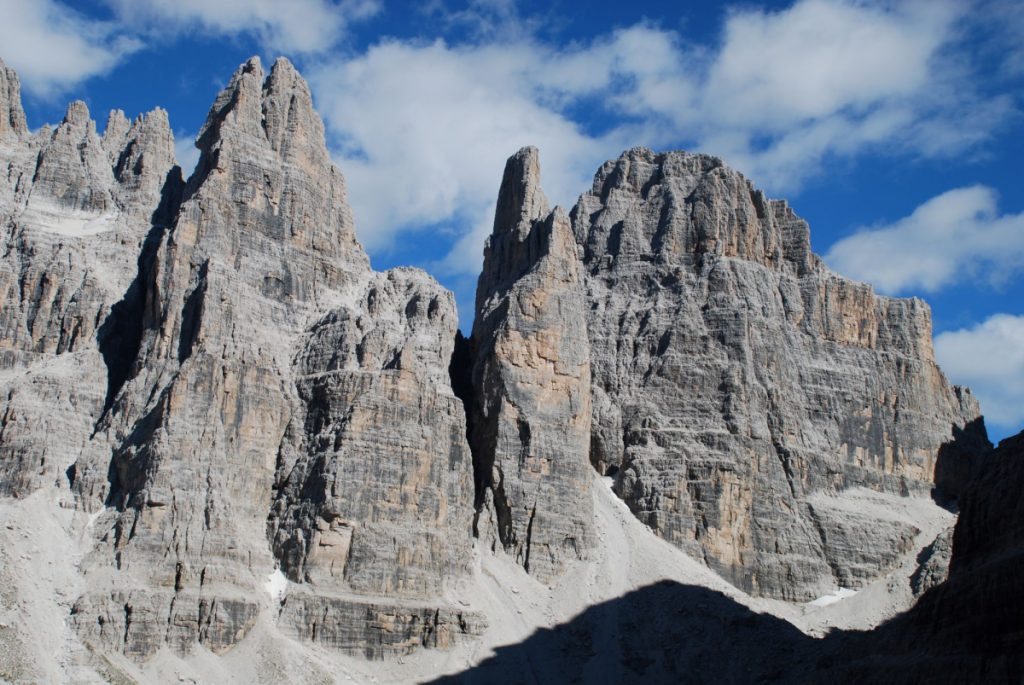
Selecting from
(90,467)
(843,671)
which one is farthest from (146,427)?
(843,671)

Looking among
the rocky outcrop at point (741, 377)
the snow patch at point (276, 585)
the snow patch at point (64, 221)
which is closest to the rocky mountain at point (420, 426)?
the snow patch at point (276, 585)

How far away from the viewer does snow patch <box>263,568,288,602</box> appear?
112375mm

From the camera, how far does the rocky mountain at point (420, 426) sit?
111 meters

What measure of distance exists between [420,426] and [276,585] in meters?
17.4

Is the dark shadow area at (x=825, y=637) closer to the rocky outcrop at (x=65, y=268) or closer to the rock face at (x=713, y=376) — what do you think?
the rock face at (x=713, y=376)

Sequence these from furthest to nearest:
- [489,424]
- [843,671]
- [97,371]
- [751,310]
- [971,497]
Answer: [751,310] → [489,424] → [97,371] → [843,671] → [971,497]

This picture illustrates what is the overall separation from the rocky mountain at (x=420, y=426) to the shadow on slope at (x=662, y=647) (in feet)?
1.23

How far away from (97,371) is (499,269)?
4221 centimetres

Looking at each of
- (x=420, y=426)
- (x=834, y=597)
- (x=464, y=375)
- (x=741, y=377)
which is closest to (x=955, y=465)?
(x=741, y=377)

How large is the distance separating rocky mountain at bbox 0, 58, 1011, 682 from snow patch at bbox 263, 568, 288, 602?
213 mm

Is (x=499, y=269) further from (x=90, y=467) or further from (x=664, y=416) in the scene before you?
(x=90, y=467)

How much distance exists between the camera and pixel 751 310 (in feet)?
489

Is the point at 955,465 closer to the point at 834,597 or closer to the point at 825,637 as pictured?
the point at 834,597

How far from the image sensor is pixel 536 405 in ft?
437
